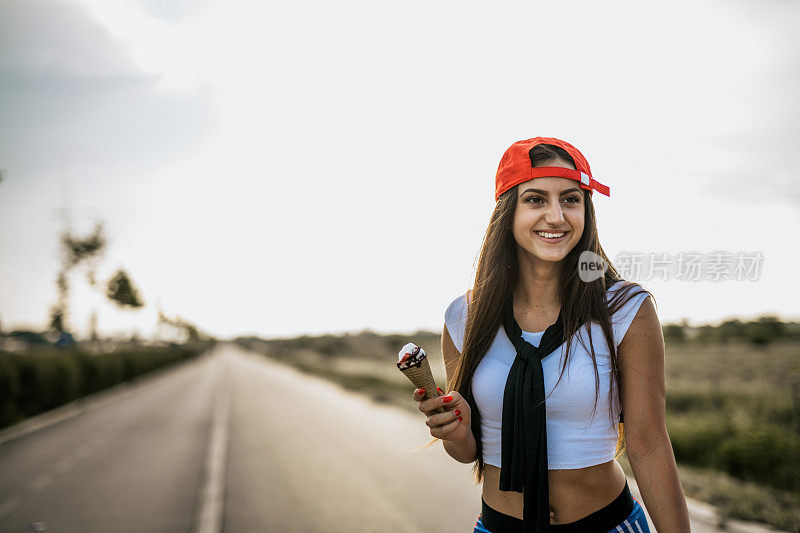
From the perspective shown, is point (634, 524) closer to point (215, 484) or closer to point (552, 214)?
point (552, 214)

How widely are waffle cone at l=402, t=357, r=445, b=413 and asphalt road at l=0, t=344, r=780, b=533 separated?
4240 millimetres

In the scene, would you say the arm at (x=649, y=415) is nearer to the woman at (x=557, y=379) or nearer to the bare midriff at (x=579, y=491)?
the woman at (x=557, y=379)

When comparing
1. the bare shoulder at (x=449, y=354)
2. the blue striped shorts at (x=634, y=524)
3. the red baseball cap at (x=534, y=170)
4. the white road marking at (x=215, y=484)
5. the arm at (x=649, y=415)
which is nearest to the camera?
the arm at (x=649, y=415)

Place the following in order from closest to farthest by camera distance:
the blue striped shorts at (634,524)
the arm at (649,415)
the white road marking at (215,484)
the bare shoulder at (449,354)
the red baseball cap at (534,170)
A: 1. the arm at (649,415)
2. the blue striped shorts at (634,524)
3. the red baseball cap at (534,170)
4. the bare shoulder at (449,354)
5. the white road marking at (215,484)

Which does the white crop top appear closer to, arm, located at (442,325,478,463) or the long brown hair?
the long brown hair

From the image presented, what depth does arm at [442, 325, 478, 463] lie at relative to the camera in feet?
6.64

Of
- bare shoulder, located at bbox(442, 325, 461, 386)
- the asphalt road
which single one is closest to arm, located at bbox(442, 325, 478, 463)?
bare shoulder, located at bbox(442, 325, 461, 386)

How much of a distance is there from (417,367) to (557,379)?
46 centimetres

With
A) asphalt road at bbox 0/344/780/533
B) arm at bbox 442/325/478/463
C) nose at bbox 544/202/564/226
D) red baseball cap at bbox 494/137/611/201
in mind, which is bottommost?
asphalt road at bbox 0/344/780/533

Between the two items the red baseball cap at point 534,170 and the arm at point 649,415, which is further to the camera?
the red baseball cap at point 534,170

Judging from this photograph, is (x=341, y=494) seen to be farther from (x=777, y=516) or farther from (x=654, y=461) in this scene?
(x=654, y=461)

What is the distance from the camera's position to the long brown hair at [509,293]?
1840 millimetres

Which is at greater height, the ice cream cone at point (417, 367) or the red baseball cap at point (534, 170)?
the red baseball cap at point (534, 170)

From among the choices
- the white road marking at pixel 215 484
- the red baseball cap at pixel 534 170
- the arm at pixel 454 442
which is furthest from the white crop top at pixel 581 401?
the white road marking at pixel 215 484
